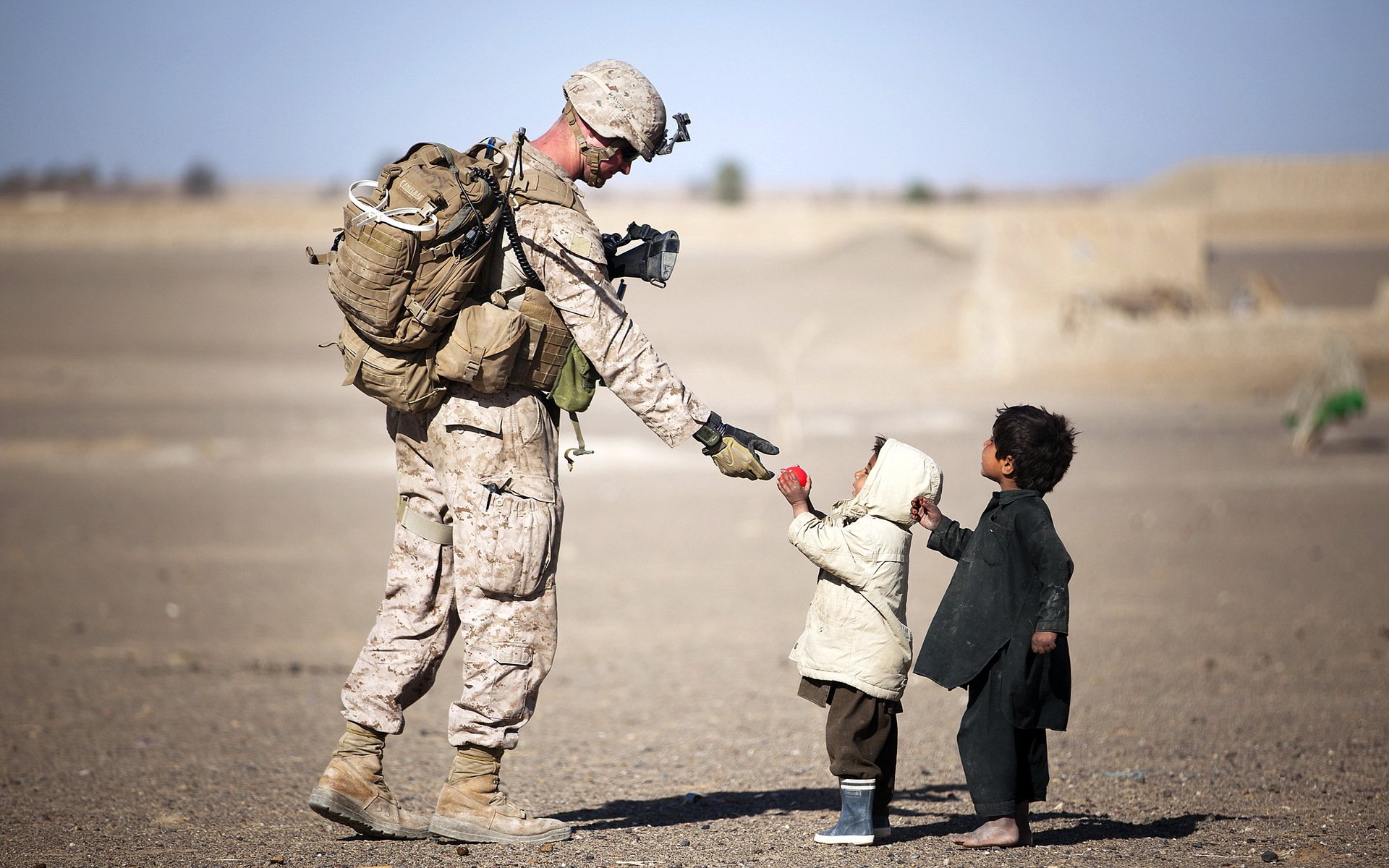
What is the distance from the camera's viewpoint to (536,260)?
3.57 m

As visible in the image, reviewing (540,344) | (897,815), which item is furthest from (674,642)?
(540,344)

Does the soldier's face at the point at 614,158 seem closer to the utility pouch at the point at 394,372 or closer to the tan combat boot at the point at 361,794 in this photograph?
the utility pouch at the point at 394,372

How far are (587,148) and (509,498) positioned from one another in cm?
110

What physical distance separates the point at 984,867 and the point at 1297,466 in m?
15.3

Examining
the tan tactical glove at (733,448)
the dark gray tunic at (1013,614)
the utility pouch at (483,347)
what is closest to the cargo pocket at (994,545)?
the dark gray tunic at (1013,614)

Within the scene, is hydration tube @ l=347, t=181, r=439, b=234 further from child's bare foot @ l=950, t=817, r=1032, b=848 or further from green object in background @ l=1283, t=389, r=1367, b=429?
green object in background @ l=1283, t=389, r=1367, b=429

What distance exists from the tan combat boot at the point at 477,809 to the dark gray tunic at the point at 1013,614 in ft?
4.31

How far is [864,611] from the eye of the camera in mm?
3643

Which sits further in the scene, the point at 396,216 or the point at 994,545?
the point at 994,545

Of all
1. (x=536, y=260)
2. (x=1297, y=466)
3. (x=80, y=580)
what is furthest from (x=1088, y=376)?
(x=536, y=260)

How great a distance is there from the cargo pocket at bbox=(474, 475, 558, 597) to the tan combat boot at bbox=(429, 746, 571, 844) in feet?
1.73

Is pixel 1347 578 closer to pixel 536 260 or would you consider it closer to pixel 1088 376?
pixel 536 260

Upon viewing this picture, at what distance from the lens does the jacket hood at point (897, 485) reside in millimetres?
3617

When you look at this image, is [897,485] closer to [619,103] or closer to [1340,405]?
[619,103]
